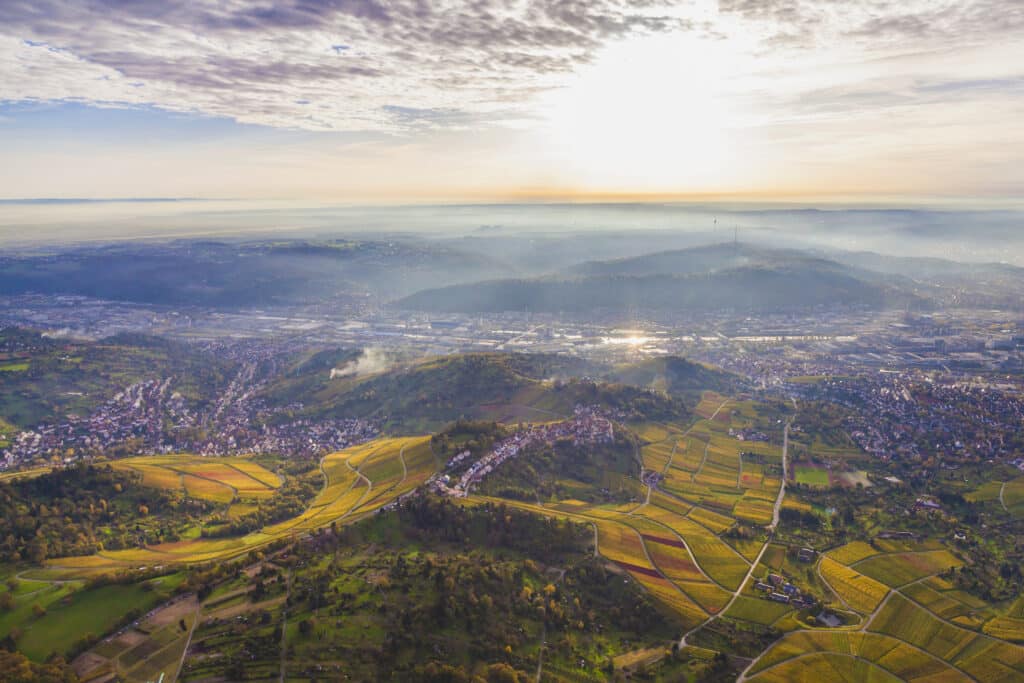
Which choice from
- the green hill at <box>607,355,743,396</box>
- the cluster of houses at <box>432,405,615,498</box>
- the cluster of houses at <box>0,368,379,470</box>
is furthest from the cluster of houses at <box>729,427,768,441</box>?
the cluster of houses at <box>0,368,379,470</box>

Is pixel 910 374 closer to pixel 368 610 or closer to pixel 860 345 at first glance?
pixel 860 345

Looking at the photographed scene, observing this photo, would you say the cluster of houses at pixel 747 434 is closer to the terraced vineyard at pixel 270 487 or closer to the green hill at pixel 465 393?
the green hill at pixel 465 393

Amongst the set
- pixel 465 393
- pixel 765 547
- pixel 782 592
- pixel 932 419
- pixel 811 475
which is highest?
pixel 465 393

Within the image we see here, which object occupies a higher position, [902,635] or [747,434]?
[747,434]

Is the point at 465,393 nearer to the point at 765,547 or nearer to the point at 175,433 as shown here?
the point at 175,433

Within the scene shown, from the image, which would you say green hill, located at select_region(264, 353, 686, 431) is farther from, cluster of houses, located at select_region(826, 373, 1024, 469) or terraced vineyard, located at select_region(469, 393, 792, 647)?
cluster of houses, located at select_region(826, 373, 1024, 469)

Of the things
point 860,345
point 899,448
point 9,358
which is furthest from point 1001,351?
point 9,358

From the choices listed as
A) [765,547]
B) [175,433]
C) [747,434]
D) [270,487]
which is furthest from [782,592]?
[175,433]

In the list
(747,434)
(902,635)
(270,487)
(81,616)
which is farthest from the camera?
(747,434)

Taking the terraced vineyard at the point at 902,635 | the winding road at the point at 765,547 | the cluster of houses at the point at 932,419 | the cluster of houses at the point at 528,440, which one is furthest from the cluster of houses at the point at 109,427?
the cluster of houses at the point at 932,419
